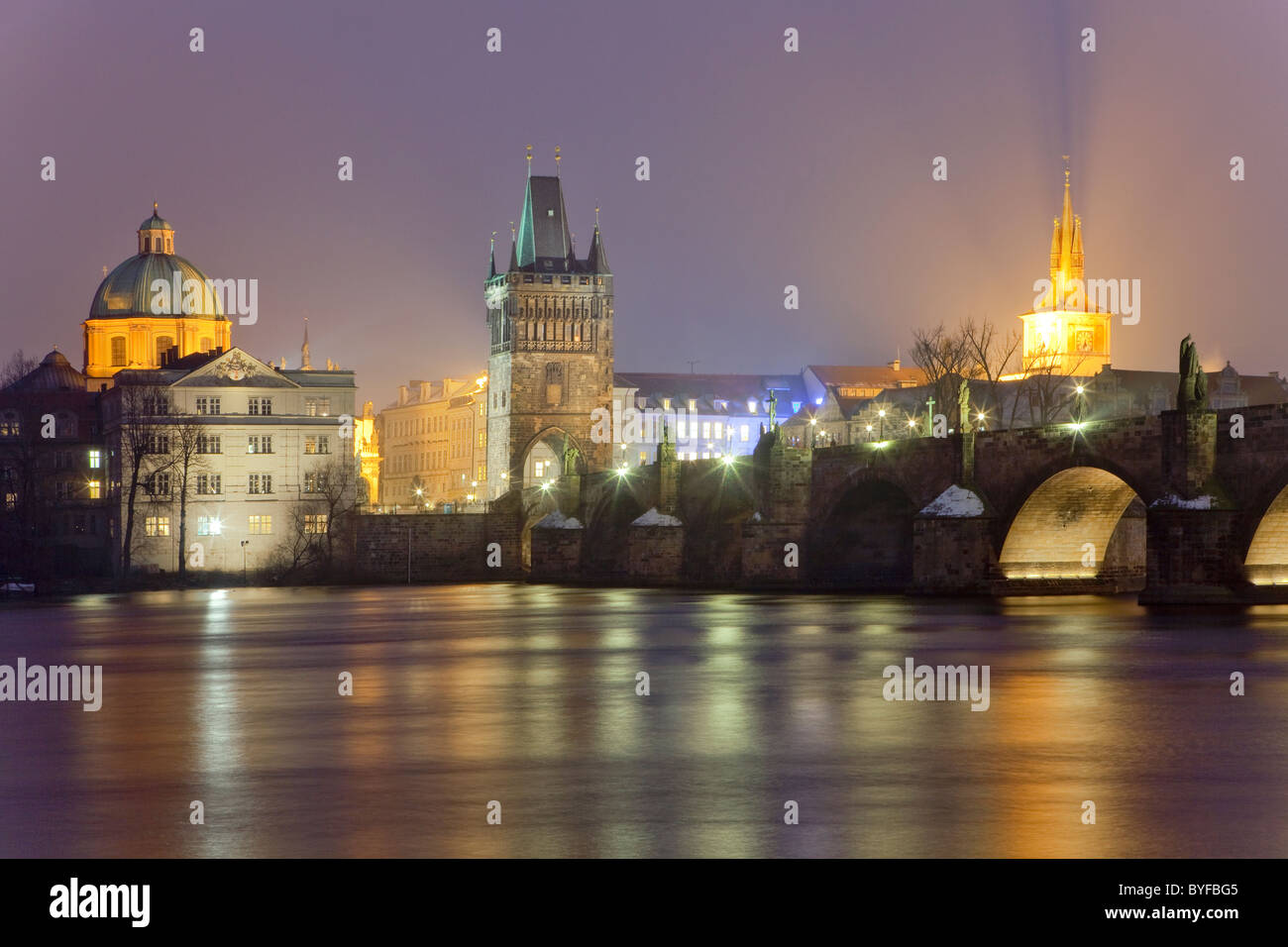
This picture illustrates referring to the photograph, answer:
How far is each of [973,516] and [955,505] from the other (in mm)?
1028

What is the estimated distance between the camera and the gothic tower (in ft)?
451

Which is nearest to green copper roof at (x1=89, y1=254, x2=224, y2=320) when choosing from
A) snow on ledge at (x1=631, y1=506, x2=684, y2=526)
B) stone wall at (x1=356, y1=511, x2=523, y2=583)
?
stone wall at (x1=356, y1=511, x2=523, y2=583)

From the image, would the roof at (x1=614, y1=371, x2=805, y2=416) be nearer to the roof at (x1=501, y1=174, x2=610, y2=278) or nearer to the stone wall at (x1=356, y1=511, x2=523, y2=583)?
the roof at (x1=501, y1=174, x2=610, y2=278)

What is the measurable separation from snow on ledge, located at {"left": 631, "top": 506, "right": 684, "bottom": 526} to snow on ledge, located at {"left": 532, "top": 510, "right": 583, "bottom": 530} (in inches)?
417

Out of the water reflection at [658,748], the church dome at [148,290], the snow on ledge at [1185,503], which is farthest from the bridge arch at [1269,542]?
the church dome at [148,290]

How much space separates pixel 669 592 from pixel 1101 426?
24.4 metres

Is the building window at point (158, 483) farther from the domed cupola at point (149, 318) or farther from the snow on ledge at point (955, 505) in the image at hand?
the snow on ledge at point (955, 505)

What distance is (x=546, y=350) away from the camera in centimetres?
13962

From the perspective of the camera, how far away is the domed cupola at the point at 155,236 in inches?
5413

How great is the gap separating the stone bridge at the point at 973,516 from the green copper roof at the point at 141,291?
41.1m

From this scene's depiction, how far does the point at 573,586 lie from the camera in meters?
92.9

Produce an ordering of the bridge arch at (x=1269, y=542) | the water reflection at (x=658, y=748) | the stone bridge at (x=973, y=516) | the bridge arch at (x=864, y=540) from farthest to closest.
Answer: the bridge arch at (x=864, y=540)
the stone bridge at (x=973, y=516)
the bridge arch at (x=1269, y=542)
the water reflection at (x=658, y=748)
